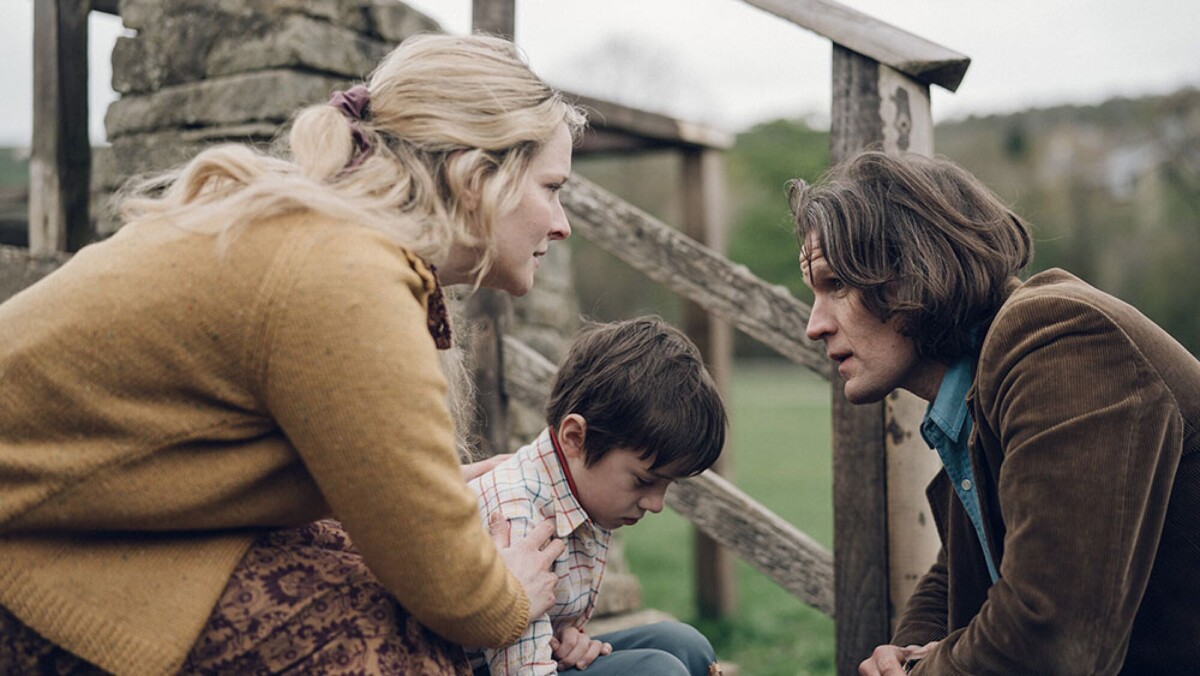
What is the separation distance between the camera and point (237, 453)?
5.18 feet

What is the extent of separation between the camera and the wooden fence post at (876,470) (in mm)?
2717

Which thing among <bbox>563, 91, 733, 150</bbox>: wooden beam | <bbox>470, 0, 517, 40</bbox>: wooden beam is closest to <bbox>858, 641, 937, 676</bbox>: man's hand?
<bbox>470, 0, 517, 40</bbox>: wooden beam

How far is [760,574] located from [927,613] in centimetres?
509

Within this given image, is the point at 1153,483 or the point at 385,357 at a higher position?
the point at 385,357

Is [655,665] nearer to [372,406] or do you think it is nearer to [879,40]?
[372,406]

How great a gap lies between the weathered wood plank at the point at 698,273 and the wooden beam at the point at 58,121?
1.80 meters

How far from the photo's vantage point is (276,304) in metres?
1.50

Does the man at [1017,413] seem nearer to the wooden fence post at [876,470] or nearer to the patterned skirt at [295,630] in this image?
the wooden fence post at [876,470]

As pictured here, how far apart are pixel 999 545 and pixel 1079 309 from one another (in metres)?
0.50

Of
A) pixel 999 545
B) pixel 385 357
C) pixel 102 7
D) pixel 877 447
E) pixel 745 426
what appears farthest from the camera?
pixel 745 426

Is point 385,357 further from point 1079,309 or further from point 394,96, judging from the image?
point 1079,309

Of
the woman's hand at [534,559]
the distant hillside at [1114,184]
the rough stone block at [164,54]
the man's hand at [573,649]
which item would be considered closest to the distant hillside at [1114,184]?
the distant hillside at [1114,184]

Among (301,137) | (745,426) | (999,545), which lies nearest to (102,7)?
(301,137)

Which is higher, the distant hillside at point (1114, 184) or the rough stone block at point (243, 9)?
the rough stone block at point (243, 9)
